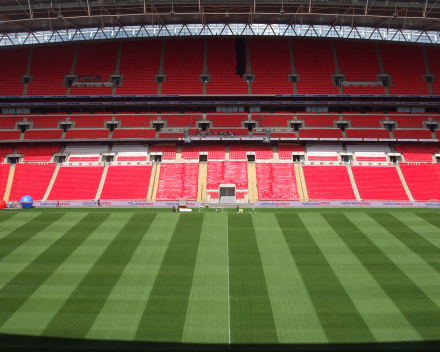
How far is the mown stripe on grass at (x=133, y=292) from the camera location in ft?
61.0

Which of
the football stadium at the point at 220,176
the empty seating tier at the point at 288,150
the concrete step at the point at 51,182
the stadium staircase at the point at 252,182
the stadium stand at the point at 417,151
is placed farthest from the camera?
the empty seating tier at the point at 288,150

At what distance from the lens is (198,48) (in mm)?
57500

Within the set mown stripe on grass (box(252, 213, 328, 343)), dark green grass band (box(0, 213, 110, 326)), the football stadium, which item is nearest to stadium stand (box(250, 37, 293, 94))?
the football stadium

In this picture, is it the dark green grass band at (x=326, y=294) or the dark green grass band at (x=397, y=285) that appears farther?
the dark green grass band at (x=397, y=285)

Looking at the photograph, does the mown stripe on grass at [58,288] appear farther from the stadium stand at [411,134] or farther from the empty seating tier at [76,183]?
the stadium stand at [411,134]

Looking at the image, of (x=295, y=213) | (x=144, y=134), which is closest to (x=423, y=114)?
(x=295, y=213)

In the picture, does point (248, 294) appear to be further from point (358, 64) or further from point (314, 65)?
point (358, 64)

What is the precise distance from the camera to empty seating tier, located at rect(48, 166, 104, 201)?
43969 mm

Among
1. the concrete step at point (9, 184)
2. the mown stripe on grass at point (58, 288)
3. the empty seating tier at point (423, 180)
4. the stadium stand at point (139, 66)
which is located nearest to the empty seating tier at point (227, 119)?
the stadium stand at point (139, 66)

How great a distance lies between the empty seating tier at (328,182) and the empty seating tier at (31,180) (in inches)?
1242

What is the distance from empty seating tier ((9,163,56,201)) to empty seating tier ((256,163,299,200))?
84.4 ft

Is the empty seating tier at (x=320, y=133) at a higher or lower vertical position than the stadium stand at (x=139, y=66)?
lower

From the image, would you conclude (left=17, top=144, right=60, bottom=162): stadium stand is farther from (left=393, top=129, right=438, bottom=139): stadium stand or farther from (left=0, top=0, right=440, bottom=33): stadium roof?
(left=393, top=129, right=438, bottom=139): stadium stand

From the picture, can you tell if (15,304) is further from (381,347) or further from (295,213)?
(295,213)
